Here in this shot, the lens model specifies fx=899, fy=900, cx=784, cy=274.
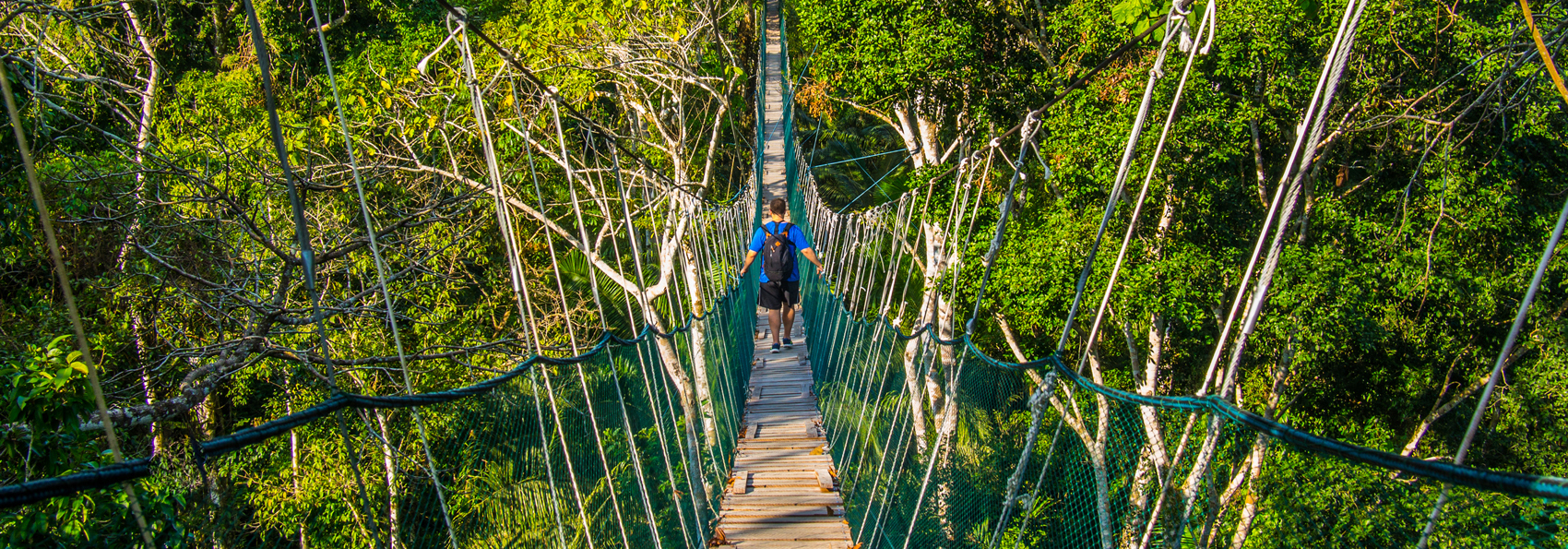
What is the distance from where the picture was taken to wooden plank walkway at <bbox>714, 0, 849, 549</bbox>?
9.82ft

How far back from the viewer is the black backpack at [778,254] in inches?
163

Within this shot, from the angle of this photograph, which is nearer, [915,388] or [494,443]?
[494,443]

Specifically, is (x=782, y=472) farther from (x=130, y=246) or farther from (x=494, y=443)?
(x=130, y=246)

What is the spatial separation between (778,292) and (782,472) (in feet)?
3.67

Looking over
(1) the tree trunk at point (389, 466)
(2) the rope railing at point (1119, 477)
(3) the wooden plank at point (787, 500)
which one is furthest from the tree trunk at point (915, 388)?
(1) the tree trunk at point (389, 466)

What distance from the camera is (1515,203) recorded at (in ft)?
18.0

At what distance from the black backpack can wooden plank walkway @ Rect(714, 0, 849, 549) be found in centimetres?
64

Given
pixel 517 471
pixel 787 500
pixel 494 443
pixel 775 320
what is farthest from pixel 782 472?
pixel 494 443

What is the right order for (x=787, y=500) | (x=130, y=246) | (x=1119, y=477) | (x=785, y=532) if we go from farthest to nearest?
(x=130, y=246)
(x=787, y=500)
(x=785, y=532)
(x=1119, y=477)

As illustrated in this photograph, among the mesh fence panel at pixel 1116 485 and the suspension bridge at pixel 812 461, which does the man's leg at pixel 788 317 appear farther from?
the mesh fence panel at pixel 1116 485

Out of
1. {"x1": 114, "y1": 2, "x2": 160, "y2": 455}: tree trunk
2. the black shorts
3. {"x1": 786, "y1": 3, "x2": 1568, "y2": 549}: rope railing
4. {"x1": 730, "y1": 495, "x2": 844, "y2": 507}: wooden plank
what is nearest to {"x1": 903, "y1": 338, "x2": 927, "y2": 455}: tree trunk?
{"x1": 786, "y1": 3, "x2": 1568, "y2": 549}: rope railing

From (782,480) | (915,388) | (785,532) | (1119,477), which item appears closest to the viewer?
(1119,477)

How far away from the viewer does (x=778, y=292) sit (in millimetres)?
4391

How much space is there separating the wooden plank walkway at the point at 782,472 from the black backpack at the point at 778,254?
2.11ft
